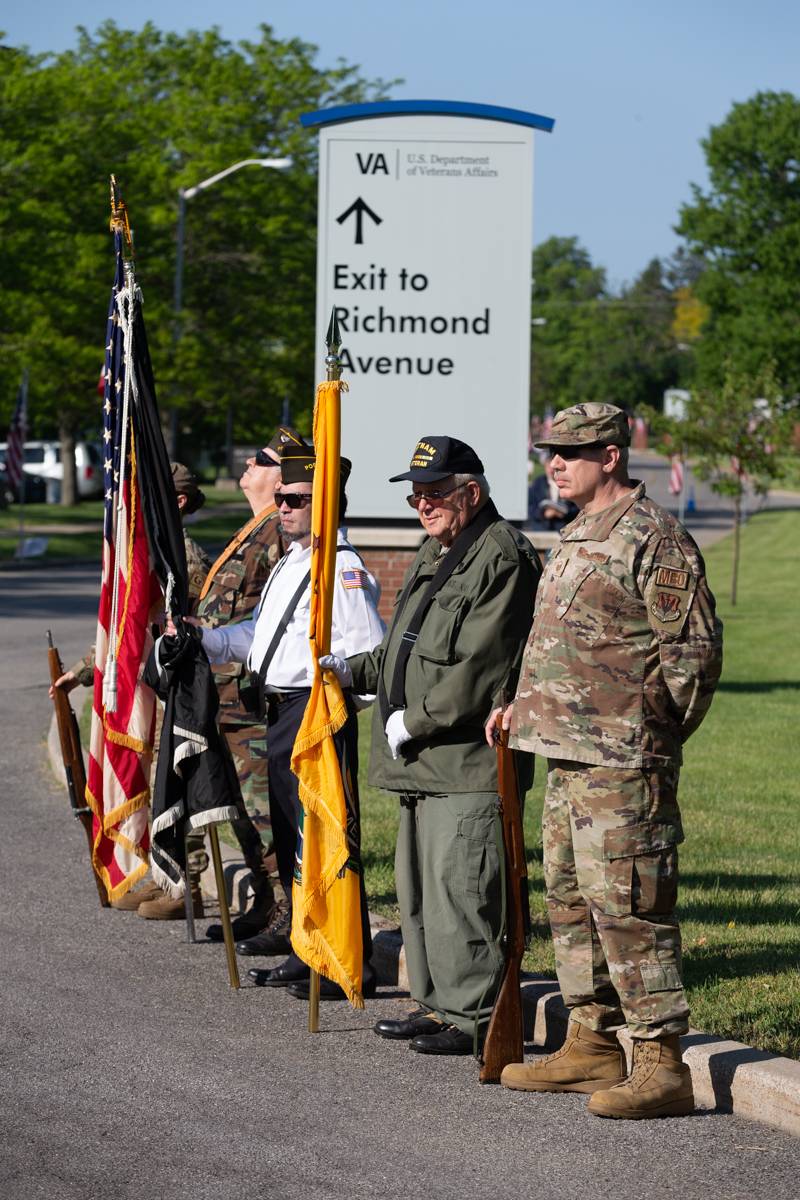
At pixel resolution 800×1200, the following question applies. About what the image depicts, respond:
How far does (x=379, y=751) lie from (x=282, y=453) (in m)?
1.36

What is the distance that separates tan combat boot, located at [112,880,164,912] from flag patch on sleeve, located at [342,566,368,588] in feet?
7.04

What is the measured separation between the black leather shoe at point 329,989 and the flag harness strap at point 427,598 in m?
1.24

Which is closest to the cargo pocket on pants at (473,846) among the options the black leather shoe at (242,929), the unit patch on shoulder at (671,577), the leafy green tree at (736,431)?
the unit patch on shoulder at (671,577)

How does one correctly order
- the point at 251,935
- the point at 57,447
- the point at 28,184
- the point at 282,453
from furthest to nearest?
the point at 57,447, the point at 28,184, the point at 251,935, the point at 282,453

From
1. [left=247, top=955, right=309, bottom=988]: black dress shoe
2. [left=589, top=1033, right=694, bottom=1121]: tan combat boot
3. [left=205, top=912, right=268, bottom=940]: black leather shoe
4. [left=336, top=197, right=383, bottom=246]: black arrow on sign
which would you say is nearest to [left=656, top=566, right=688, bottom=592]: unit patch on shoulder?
[left=589, top=1033, right=694, bottom=1121]: tan combat boot

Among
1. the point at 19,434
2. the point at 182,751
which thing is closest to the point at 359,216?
the point at 182,751

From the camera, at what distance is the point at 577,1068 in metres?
5.46

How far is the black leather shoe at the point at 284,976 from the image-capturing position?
22.0ft

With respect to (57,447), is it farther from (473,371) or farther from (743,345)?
(473,371)

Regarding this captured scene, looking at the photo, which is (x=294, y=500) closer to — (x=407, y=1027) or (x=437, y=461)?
(x=437, y=461)

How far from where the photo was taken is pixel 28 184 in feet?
113

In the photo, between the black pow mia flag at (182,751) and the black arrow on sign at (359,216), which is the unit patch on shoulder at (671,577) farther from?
the black arrow on sign at (359,216)

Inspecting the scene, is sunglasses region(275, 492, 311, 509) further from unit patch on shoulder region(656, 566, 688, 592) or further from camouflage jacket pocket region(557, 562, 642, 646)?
unit patch on shoulder region(656, 566, 688, 592)

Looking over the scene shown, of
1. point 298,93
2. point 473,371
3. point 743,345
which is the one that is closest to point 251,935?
point 473,371
